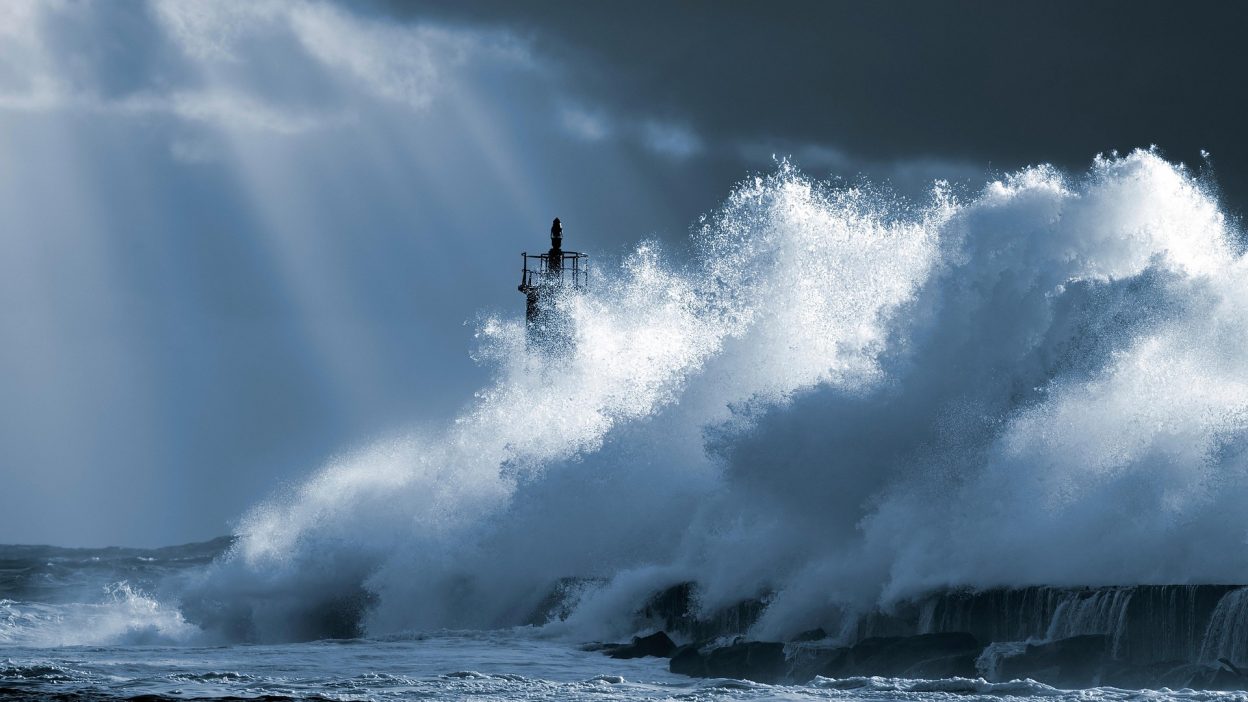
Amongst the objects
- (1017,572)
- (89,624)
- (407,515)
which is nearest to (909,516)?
(1017,572)

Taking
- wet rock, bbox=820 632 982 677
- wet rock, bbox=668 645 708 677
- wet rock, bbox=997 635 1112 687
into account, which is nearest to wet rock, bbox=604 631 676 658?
wet rock, bbox=668 645 708 677

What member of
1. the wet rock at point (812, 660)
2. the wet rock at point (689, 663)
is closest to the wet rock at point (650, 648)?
the wet rock at point (689, 663)

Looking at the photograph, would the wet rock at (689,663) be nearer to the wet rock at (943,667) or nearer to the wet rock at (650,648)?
the wet rock at (650,648)

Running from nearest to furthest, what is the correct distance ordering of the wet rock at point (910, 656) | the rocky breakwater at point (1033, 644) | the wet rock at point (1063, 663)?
the rocky breakwater at point (1033, 644) → the wet rock at point (1063, 663) → the wet rock at point (910, 656)

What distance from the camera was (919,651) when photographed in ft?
43.1

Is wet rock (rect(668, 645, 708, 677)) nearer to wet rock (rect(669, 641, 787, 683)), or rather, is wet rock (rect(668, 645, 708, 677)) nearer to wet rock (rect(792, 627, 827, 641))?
wet rock (rect(669, 641, 787, 683))

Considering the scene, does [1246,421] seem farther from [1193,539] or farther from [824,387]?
[824,387]

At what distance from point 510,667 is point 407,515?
378 inches

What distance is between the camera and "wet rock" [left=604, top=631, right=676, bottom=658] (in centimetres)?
1582

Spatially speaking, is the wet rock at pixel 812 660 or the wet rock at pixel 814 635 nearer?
the wet rock at pixel 812 660

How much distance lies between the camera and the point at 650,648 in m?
15.9

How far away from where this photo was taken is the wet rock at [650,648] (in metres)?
15.8

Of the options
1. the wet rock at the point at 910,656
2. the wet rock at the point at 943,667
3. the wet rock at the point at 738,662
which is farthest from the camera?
the wet rock at the point at 738,662

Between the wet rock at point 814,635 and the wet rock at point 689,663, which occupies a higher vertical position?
the wet rock at point 814,635
